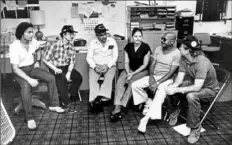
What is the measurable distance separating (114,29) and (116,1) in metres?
0.58

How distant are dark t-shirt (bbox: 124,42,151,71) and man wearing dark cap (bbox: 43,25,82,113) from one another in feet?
2.82

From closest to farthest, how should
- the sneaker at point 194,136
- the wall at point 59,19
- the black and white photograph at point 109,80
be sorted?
the sneaker at point 194,136, the black and white photograph at point 109,80, the wall at point 59,19

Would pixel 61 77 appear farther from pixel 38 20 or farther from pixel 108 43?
pixel 38 20

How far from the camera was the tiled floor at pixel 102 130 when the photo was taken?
8.51 feet

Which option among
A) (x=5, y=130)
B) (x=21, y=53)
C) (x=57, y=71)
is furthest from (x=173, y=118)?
(x=21, y=53)

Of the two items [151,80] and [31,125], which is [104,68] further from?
[31,125]

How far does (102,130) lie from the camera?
9.29ft

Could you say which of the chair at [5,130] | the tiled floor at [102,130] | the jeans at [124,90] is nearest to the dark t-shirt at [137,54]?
the jeans at [124,90]

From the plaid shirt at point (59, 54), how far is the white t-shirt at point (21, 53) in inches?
8.7

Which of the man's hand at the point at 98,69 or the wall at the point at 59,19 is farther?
the wall at the point at 59,19

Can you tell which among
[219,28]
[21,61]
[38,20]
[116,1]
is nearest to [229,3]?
[219,28]

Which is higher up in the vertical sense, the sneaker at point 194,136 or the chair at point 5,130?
the chair at point 5,130

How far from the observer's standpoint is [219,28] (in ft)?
18.1

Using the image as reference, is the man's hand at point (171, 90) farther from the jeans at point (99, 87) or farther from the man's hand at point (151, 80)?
the jeans at point (99, 87)
